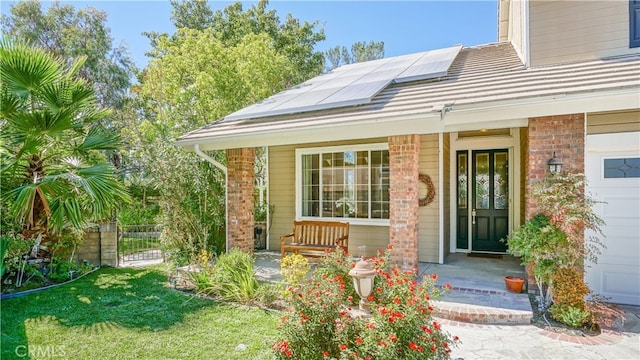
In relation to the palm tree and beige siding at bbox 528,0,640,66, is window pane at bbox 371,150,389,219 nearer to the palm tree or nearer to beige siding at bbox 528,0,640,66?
beige siding at bbox 528,0,640,66

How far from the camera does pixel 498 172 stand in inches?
318

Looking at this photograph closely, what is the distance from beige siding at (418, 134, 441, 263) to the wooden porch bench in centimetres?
188

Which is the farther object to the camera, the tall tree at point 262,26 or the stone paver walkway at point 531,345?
the tall tree at point 262,26

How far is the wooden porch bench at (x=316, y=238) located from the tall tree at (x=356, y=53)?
21711 mm

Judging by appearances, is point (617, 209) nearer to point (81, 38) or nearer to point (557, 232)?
point (557, 232)

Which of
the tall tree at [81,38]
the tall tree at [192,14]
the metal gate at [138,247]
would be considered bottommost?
the metal gate at [138,247]

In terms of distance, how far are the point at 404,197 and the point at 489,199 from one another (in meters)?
3.58

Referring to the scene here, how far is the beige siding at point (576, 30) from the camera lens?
531 cm

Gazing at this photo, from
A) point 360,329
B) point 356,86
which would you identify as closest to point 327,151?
point 356,86

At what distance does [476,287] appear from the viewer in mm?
5480

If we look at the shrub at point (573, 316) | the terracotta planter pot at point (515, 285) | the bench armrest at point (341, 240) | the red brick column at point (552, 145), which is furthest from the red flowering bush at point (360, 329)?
the bench armrest at point (341, 240)

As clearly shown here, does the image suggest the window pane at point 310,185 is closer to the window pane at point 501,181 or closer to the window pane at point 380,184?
the window pane at point 380,184

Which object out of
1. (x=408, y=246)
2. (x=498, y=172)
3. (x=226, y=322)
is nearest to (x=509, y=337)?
(x=408, y=246)

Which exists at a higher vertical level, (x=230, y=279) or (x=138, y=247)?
(x=230, y=279)
